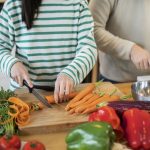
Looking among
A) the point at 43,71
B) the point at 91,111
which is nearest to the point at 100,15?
the point at 43,71

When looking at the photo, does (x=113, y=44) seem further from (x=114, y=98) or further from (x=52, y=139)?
(x=52, y=139)

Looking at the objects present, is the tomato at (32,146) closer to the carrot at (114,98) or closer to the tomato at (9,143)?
the tomato at (9,143)

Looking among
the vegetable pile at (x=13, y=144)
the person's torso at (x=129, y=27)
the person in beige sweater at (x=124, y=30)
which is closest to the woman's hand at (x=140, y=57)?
the person in beige sweater at (x=124, y=30)

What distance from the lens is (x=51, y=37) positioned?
1.33 m

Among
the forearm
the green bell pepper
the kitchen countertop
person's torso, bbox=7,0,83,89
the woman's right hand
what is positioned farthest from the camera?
the forearm

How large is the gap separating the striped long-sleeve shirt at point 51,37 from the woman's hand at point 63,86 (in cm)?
7

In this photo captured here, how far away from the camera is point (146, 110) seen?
1.15 m

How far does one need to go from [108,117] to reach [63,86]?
23cm

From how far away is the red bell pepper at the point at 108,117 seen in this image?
1.03 metres

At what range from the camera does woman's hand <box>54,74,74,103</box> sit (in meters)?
1.21

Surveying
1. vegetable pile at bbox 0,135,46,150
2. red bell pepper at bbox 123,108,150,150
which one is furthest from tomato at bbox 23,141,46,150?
red bell pepper at bbox 123,108,150,150

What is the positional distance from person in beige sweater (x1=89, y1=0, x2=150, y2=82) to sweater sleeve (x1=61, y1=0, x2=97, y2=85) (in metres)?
0.18

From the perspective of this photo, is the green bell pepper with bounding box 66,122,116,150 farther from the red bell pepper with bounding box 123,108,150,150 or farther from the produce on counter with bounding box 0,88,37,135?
the produce on counter with bounding box 0,88,37,135

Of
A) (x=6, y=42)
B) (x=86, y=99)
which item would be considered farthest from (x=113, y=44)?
(x=6, y=42)
